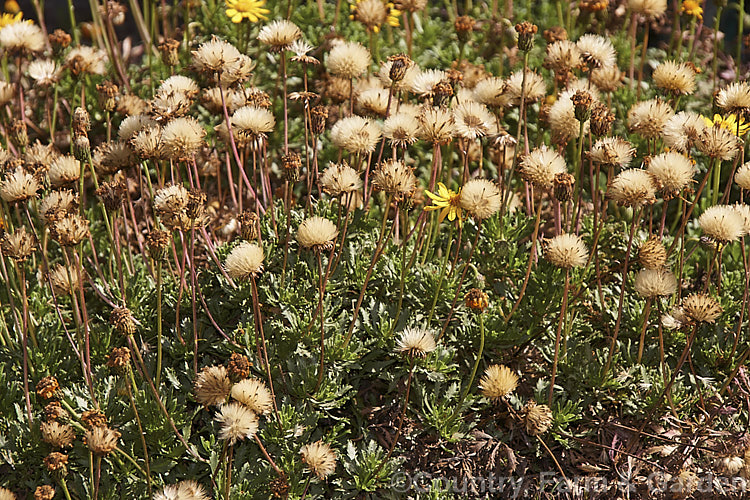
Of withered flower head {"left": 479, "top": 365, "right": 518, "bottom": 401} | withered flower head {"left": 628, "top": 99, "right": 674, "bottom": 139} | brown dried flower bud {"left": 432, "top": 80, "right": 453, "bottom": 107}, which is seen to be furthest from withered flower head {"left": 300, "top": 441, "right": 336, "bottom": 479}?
withered flower head {"left": 628, "top": 99, "right": 674, "bottom": 139}

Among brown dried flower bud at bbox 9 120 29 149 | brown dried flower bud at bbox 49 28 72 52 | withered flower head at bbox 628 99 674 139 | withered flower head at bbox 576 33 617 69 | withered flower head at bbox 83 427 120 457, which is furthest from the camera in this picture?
brown dried flower bud at bbox 49 28 72 52

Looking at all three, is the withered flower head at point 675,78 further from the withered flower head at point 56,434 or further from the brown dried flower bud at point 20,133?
the brown dried flower bud at point 20,133

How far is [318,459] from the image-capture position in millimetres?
2635

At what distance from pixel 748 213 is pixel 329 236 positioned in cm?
143

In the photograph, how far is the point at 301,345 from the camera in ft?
10.3

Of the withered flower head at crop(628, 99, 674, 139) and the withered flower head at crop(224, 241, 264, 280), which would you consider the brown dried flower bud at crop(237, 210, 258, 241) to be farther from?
the withered flower head at crop(628, 99, 674, 139)

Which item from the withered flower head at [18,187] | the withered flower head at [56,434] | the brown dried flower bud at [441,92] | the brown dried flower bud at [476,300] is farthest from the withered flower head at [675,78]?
the withered flower head at [56,434]

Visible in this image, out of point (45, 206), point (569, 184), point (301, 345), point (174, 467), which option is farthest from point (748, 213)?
point (45, 206)

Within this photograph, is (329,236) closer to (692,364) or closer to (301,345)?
(301,345)

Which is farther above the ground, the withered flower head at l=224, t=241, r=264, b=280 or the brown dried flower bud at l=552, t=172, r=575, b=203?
the brown dried flower bud at l=552, t=172, r=575, b=203

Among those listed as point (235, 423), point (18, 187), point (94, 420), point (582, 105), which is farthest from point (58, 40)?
point (582, 105)

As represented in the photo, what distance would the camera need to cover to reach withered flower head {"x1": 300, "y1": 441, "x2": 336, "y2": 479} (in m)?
2.63

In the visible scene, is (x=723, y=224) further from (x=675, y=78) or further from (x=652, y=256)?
(x=675, y=78)

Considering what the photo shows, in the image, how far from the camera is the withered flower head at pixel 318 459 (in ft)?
8.64
